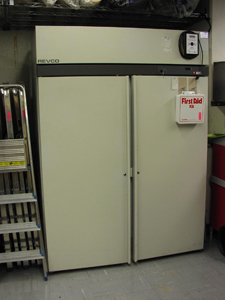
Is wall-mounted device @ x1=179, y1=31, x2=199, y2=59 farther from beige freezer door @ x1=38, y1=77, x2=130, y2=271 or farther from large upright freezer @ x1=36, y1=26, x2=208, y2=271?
beige freezer door @ x1=38, y1=77, x2=130, y2=271

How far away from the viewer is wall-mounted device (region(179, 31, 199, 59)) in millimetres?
2250

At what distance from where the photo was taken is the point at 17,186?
220 cm

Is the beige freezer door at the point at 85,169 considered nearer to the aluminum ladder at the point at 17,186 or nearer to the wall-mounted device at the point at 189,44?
the aluminum ladder at the point at 17,186

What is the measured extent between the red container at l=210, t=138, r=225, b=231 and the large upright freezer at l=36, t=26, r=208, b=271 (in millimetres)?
257

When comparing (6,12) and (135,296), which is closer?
(135,296)

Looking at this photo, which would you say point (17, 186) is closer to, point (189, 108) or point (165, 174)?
point (165, 174)

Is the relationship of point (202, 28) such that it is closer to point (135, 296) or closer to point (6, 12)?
point (6, 12)

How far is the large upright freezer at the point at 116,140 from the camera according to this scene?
2111 millimetres

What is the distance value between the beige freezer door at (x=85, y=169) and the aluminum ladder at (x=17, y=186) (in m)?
0.10

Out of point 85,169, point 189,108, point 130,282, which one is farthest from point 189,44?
point 130,282

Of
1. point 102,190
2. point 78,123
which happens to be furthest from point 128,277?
point 78,123

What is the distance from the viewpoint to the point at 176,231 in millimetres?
2492

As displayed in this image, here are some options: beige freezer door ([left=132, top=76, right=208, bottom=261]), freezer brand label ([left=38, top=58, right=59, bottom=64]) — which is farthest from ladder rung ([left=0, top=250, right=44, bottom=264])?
freezer brand label ([left=38, top=58, right=59, bottom=64])

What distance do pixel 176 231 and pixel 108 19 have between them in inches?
83.8
